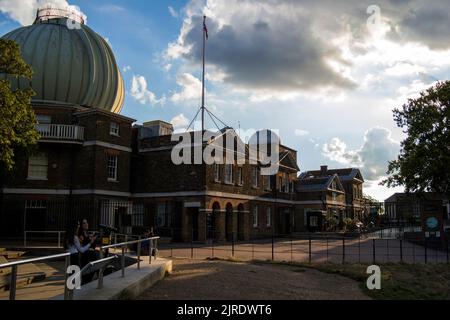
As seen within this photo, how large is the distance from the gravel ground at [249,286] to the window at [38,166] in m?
20.2

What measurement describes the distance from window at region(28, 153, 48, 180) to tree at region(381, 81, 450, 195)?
22.7 meters

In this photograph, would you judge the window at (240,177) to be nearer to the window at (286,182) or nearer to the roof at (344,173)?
the window at (286,182)

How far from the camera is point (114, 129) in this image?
32.8 meters

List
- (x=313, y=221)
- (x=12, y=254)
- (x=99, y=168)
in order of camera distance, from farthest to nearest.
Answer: (x=313, y=221), (x=99, y=168), (x=12, y=254)

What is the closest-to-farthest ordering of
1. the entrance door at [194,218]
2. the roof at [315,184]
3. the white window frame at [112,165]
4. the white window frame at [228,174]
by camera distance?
the white window frame at [112,165], the entrance door at [194,218], the white window frame at [228,174], the roof at [315,184]

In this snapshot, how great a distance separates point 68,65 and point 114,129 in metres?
5.76

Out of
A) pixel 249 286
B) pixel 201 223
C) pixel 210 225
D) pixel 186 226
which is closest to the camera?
pixel 249 286

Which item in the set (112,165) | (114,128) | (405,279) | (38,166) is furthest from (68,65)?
(405,279)

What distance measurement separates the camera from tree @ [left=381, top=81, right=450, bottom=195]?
2323cm

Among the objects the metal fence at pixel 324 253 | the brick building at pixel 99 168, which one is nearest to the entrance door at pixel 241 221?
the brick building at pixel 99 168

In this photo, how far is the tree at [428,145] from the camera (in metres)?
23.2

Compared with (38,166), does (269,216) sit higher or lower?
lower

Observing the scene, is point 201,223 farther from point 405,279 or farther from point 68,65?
point 405,279
